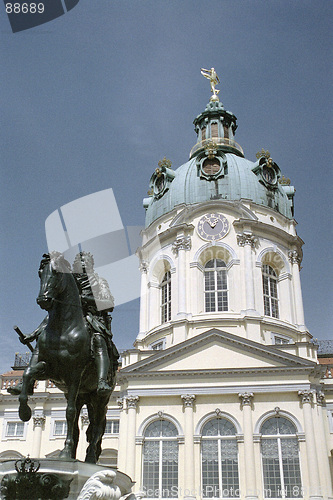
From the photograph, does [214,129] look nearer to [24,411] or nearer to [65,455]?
[24,411]

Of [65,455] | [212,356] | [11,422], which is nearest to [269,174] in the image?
[212,356]

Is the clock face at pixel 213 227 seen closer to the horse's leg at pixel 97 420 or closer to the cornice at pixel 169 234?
the cornice at pixel 169 234

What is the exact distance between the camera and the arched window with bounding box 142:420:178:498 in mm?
31547

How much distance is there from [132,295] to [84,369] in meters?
3.01

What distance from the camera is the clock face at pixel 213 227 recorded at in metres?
42.1

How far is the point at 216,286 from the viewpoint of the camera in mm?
41250

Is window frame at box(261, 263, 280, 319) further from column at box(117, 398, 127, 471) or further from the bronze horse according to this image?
the bronze horse

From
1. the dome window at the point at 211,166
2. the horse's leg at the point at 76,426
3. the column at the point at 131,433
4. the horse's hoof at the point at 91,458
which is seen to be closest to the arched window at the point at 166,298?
the dome window at the point at 211,166

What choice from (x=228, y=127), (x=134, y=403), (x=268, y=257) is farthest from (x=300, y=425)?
(x=228, y=127)

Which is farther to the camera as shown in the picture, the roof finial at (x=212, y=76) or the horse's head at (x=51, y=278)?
the roof finial at (x=212, y=76)

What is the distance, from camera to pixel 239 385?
109ft

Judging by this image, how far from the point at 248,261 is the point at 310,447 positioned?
1420cm

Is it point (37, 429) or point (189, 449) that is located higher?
point (37, 429)

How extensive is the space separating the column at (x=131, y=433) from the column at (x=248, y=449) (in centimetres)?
646
